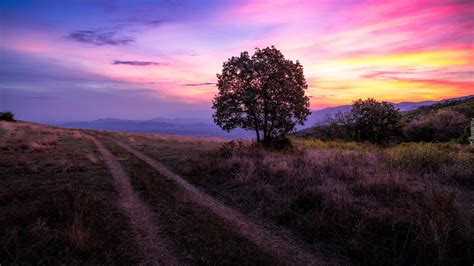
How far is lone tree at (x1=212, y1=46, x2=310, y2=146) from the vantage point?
19.6 m

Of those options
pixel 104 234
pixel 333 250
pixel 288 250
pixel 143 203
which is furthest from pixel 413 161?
pixel 104 234

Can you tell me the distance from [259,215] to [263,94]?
13.2m

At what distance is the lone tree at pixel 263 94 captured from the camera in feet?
64.2

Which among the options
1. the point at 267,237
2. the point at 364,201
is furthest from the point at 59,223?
the point at 364,201

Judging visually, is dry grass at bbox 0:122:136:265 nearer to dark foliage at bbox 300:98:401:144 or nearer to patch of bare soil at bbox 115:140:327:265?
patch of bare soil at bbox 115:140:327:265

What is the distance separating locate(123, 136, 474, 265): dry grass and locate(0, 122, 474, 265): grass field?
3 cm

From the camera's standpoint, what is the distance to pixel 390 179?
9.43m

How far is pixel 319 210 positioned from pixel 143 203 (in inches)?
238

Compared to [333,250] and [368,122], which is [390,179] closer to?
[333,250]

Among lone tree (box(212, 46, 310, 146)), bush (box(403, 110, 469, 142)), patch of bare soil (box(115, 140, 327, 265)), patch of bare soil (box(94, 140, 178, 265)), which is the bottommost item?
patch of bare soil (box(115, 140, 327, 265))

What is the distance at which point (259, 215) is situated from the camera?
8047mm

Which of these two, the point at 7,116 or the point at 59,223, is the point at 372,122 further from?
the point at 7,116

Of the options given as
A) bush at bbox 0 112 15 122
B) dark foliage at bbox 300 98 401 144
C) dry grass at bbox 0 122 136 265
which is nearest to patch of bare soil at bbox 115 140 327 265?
dry grass at bbox 0 122 136 265

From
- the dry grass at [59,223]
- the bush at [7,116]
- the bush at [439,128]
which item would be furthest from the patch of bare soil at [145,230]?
the bush at [7,116]
